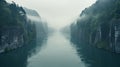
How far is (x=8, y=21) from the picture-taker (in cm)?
8050

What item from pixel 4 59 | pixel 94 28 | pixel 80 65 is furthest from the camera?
pixel 94 28

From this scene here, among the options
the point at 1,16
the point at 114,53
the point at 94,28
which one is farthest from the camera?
the point at 94,28

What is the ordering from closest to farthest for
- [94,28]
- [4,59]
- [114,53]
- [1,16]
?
[4,59]
[114,53]
[1,16]
[94,28]

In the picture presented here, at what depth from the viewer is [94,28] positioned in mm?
89438

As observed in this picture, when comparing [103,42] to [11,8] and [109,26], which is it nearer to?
[109,26]

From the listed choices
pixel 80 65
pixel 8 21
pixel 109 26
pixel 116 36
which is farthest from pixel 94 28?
pixel 80 65

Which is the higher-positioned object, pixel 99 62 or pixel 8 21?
pixel 8 21

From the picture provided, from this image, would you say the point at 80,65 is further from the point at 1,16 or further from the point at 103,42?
the point at 1,16

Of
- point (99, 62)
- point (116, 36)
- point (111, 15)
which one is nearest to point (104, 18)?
point (111, 15)

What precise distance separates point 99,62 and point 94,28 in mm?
34397

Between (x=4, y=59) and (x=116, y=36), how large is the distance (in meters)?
32.0

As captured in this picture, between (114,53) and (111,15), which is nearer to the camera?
(114,53)

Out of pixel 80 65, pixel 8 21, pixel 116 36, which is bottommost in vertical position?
pixel 80 65

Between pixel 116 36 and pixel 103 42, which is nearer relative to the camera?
pixel 116 36
